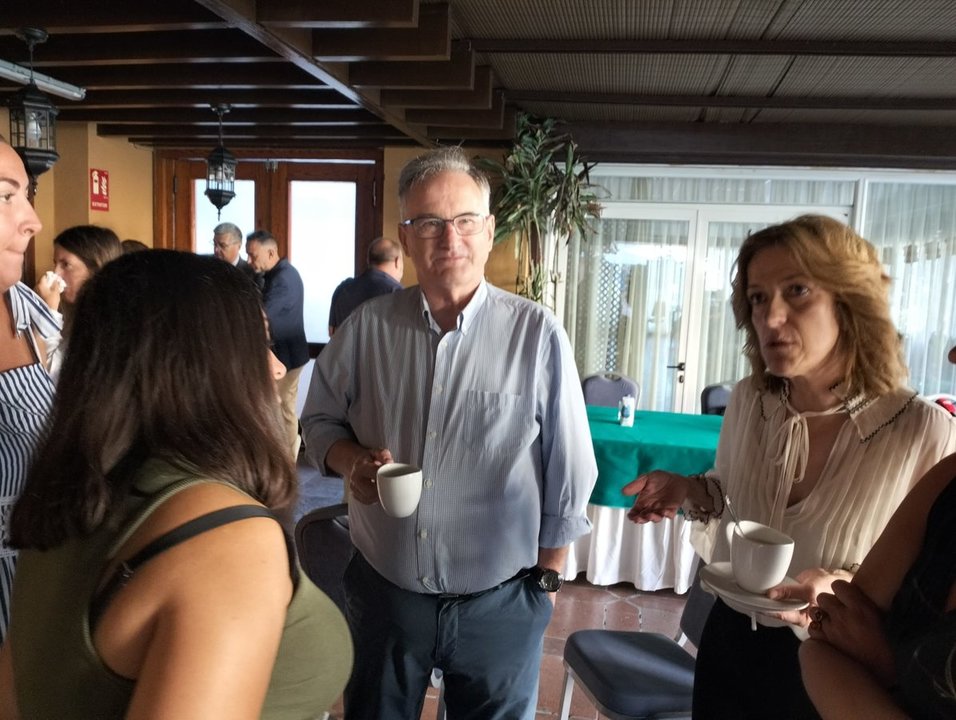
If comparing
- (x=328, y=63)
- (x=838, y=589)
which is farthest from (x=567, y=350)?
(x=328, y=63)

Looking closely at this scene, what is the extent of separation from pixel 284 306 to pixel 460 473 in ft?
13.2

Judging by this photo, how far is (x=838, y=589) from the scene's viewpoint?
922 mm

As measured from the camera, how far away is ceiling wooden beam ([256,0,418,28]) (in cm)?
279

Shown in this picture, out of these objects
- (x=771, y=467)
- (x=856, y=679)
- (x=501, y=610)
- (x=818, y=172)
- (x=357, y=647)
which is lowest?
(x=357, y=647)

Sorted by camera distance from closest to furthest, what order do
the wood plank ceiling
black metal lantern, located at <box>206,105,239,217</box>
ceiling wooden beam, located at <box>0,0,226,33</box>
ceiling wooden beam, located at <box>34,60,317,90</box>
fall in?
ceiling wooden beam, located at <box>0,0,226,33</box>
the wood plank ceiling
ceiling wooden beam, located at <box>34,60,317,90</box>
black metal lantern, located at <box>206,105,239,217</box>

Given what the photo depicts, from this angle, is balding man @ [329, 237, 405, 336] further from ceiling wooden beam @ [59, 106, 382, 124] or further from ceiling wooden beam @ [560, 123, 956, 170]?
ceiling wooden beam @ [560, 123, 956, 170]

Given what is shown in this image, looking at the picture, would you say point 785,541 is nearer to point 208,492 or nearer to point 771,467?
point 771,467

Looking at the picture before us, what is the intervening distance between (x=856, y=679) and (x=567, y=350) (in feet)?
2.68

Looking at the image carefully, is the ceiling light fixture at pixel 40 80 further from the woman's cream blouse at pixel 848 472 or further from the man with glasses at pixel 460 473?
the woman's cream blouse at pixel 848 472

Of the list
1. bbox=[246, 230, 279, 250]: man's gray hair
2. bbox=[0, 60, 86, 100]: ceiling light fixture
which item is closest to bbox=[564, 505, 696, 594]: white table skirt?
bbox=[246, 230, 279, 250]: man's gray hair

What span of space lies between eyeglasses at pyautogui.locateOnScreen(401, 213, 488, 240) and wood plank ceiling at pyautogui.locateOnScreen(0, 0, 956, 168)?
1.71 meters

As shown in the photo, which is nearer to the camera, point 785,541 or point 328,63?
point 785,541

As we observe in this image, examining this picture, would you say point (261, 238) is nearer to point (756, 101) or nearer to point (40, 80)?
point (40, 80)

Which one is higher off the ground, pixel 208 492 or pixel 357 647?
pixel 208 492
